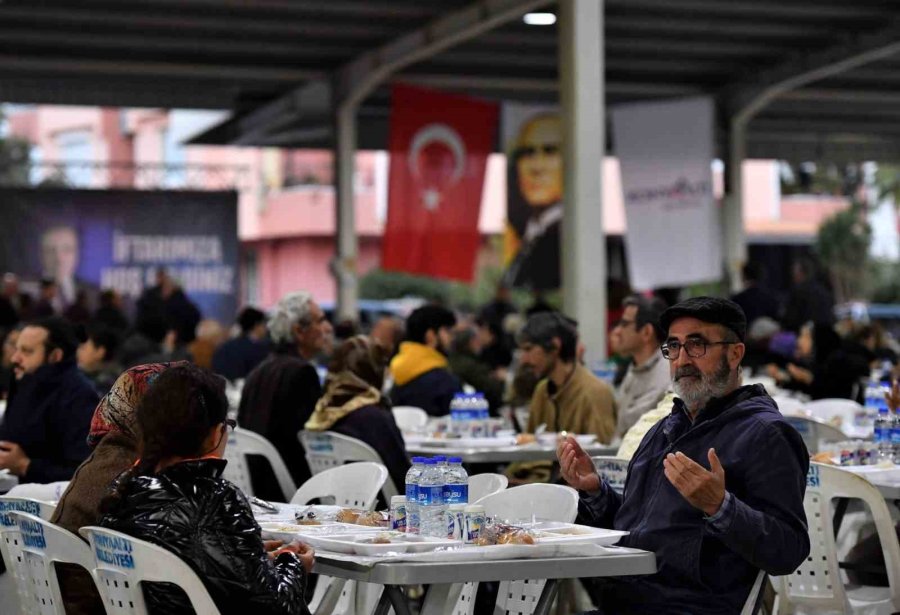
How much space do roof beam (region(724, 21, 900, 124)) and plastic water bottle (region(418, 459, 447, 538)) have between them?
44.6 feet

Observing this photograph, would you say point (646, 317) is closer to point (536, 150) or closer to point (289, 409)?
point (289, 409)

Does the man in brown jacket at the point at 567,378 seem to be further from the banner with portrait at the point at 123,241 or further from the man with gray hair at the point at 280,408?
the banner with portrait at the point at 123,241

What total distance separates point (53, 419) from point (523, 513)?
2.40m

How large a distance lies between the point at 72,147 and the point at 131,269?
2283cm

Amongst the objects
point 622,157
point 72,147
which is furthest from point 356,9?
point 72,147

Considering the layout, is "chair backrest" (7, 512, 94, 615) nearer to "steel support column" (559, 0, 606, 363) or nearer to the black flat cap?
the black flat cap

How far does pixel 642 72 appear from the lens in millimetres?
19359

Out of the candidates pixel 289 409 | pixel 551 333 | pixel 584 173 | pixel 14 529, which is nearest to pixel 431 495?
pixel 14 529

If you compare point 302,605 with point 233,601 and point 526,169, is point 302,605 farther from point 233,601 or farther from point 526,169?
point 526,169

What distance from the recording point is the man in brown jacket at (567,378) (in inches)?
281

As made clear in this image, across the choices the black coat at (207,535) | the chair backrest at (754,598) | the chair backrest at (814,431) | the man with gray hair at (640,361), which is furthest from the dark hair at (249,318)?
the black coat at (207,535)

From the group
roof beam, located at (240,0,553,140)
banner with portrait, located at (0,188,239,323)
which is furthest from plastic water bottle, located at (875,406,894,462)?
banner with portrait, located at (0,188,239,323)

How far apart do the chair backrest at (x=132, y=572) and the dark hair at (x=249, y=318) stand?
335 inches

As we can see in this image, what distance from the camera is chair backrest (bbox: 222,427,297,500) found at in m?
6.45
